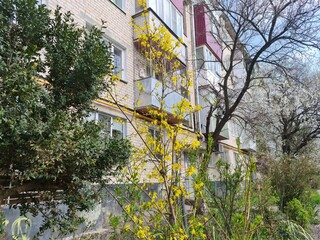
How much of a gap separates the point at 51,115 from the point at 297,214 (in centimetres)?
618

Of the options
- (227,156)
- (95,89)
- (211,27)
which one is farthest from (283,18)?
(227,156)

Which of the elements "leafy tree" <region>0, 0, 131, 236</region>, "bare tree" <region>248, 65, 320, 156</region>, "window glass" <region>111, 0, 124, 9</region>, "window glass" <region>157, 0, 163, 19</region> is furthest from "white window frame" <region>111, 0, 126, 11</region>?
"bare tree" <region>248, 65, 320, 156</region>

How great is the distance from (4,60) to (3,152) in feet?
2.27

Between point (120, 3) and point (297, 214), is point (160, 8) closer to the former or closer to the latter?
point (120, 3)

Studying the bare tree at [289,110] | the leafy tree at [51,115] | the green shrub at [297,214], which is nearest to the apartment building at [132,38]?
the green shrub at [297,214]

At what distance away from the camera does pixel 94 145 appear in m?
2.41

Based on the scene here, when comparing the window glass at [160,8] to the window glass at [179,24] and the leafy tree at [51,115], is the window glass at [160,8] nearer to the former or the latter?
the window glass at [179,24]

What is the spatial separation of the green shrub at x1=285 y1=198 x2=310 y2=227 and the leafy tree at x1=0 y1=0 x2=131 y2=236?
5.30 m

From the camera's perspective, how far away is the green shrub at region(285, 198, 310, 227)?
20.5 feet

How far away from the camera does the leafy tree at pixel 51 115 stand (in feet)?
6.45

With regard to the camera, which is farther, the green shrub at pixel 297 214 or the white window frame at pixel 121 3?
the white window frame at pixel 121 3

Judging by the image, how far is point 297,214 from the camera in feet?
20.7

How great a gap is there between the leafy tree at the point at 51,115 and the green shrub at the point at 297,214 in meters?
5.30

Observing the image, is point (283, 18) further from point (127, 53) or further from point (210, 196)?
point (210, 196)
